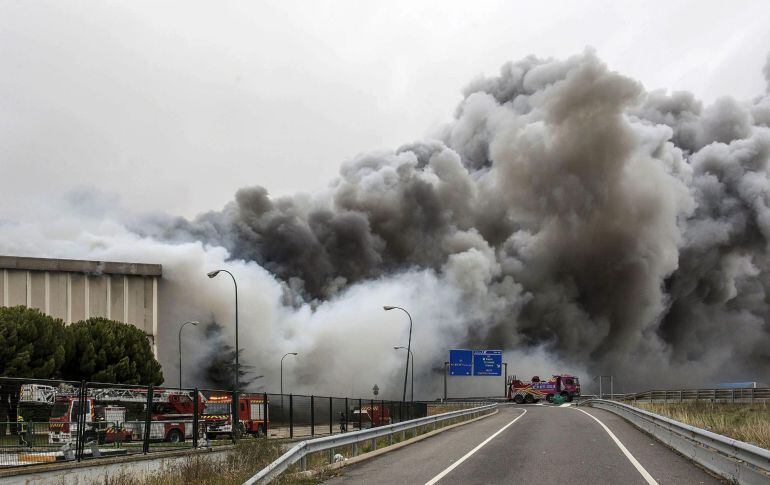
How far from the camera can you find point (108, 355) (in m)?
51.4

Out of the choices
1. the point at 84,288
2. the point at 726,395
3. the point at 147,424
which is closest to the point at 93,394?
the point at 147,424

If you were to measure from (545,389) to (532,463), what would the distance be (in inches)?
2184

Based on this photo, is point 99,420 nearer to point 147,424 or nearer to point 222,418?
point 147,424

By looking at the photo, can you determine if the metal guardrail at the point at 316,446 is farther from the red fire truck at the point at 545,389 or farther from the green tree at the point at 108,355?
the red fire truck at the point at 545,389

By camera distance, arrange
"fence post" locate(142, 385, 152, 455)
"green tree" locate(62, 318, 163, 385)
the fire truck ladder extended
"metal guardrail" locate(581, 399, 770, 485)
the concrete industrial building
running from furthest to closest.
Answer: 1. the concrete industrial building
2. "green tree" locate(62, 318, 163, 385)
3. "fence post" locate(142, 385, 152, 455)
4. the fire truck ladder extended
5. "metal guardrail" locate(581, 399, 770, 485)

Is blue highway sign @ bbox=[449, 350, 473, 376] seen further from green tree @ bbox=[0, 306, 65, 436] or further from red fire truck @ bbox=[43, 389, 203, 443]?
red fire truck @ bbox=[43, 389, 203, 443]

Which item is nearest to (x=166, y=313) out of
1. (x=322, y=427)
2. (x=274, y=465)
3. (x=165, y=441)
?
(x=322, y=427)

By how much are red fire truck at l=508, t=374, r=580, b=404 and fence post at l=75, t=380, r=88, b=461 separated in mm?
58587

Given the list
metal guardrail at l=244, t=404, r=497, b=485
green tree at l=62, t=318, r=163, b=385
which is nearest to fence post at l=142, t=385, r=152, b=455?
metal guardrail at l=244, t=404, r=497, b=485

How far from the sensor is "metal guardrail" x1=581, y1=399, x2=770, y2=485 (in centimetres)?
1015

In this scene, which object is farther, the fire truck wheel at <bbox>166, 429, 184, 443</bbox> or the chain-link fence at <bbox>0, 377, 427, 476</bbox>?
the fire truck wheel at <bbox>166, 429, 184, 443</bbox>

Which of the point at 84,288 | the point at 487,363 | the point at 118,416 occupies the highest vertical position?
the point at 84,288

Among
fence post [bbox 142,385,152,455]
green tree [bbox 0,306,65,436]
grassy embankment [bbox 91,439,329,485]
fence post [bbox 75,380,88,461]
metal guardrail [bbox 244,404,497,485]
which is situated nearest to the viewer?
metal guardrail [bbox 244,404,497,485]

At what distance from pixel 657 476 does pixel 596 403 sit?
41.0 meters
